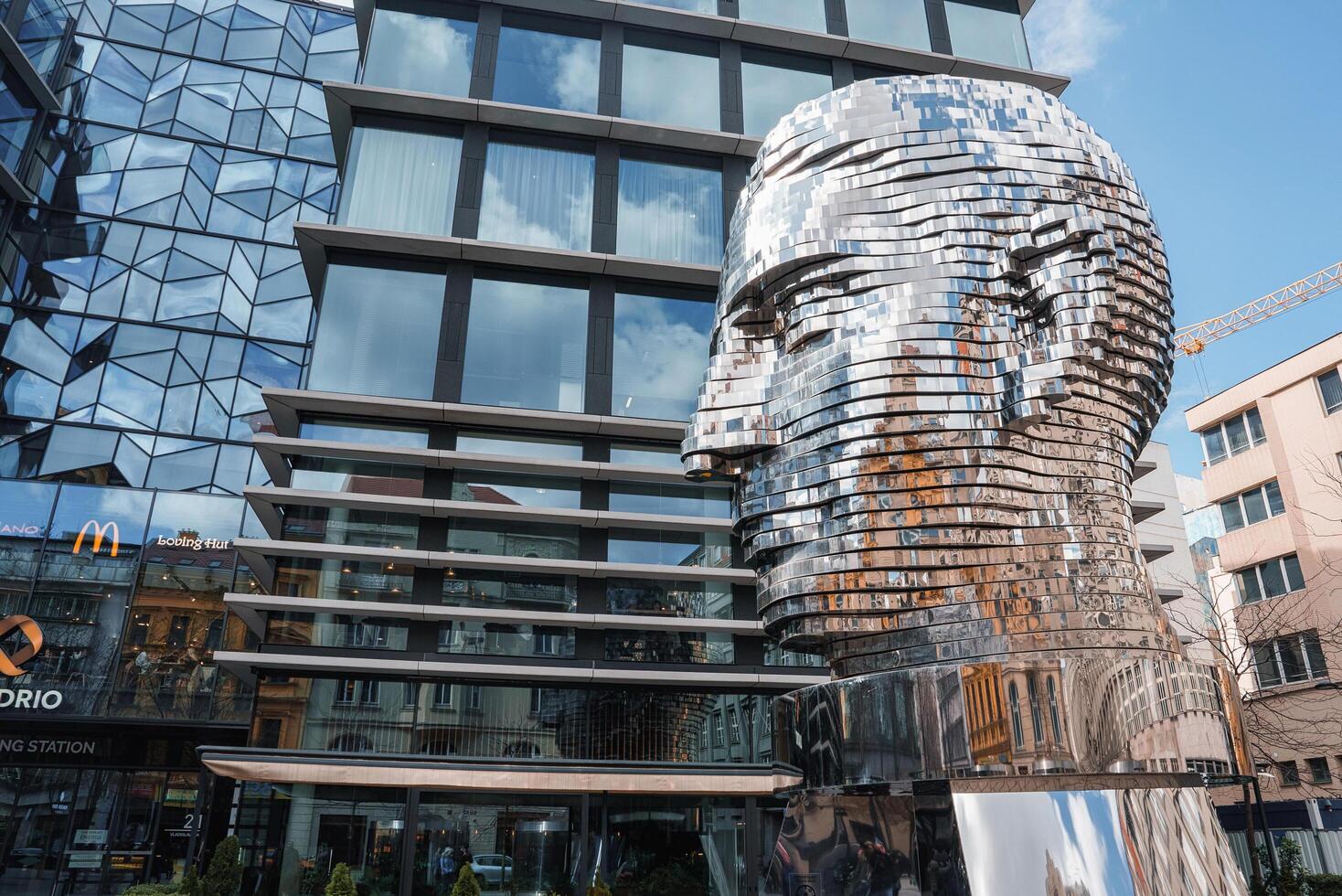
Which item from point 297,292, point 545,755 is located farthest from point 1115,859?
point 297,292

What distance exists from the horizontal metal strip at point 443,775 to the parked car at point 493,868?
199 centimetres

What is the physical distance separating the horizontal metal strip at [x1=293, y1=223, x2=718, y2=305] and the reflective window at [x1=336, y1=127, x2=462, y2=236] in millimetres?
539

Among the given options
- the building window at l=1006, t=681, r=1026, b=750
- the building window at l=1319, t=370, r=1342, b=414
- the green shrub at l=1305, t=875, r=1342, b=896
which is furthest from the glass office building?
the building window at l=1319, t=370, r=1342, b=414

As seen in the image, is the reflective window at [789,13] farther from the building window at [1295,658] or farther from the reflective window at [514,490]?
the building window at [1295,658]

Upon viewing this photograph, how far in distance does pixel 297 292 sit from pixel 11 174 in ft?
32.5

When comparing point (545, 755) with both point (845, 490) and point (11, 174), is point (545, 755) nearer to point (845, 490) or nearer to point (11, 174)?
point (845, 490)

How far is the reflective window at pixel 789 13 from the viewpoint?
26859 millimetres

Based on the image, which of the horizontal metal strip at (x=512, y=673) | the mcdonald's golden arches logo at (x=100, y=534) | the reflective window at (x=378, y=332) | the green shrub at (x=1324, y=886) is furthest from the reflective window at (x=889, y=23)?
the mcdonald's golden arches logo at (x=100, y=534)

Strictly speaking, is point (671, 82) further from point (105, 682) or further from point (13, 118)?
point (13, 118)

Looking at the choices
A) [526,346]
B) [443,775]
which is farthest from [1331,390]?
[443,775]

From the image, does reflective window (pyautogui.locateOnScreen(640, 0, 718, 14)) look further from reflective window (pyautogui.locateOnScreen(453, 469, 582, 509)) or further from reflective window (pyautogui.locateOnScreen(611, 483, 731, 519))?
reflective window (pyautogui.locateOnScreen(453, 469, 582, 509))

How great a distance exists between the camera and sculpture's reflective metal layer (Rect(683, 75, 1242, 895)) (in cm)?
513

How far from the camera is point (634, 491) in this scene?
22531 millimetres

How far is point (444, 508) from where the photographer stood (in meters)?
20.9
